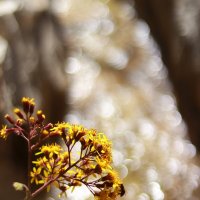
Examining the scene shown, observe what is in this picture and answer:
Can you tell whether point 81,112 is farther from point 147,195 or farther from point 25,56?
point 147,195

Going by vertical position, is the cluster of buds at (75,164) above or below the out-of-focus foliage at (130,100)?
below

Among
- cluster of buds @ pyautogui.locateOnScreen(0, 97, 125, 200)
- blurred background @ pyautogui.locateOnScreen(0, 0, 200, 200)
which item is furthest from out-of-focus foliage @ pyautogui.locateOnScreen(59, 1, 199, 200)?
cluster of buds @ pyautogui.locateOnScreen(0, 97, 125, 200)

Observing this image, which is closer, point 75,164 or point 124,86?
point 75,164

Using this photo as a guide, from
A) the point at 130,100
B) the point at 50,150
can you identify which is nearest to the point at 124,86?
the point at 130,100

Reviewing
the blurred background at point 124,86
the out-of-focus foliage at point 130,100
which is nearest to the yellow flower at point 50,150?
the blurred background at point 124,86

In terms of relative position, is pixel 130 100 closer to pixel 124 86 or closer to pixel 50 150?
pixel 124 86

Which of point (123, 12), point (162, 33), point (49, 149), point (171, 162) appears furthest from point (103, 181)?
point (123, 12)

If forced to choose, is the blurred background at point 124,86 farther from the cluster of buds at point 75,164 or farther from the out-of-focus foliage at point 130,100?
the cluster of buds at point 75,164

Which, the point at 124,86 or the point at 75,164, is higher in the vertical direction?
the point at 124,86
